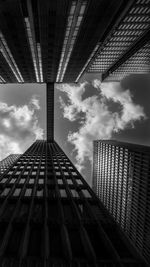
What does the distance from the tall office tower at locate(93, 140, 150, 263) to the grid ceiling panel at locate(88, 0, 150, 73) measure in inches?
2187

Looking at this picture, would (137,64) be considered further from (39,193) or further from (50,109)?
(39,193)

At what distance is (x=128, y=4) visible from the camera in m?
50.4

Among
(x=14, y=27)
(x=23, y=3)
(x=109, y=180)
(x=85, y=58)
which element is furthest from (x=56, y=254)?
(x=109, y=180)

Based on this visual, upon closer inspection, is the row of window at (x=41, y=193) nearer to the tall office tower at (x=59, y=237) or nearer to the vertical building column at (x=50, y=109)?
the tall office tower at (x=59, y=237)

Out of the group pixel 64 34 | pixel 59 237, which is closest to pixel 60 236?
pixel 59 237

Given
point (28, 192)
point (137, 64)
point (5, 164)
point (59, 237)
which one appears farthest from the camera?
point (5, 164)

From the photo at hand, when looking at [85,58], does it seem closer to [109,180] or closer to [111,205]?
[109,180]

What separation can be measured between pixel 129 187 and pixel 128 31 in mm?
86461

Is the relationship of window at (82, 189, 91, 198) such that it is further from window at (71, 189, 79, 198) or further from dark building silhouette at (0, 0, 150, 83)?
dark building silhouette at (0, 0, 150, 83)

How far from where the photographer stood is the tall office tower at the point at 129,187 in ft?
290

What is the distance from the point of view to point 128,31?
78125 mm

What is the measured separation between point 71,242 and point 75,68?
84.3 meters

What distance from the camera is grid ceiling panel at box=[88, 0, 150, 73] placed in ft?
213

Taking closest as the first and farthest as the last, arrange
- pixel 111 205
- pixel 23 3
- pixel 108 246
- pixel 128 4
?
pixel 108 246 → pixel 23 3 → pixel 128 4 → pixel 111 205
